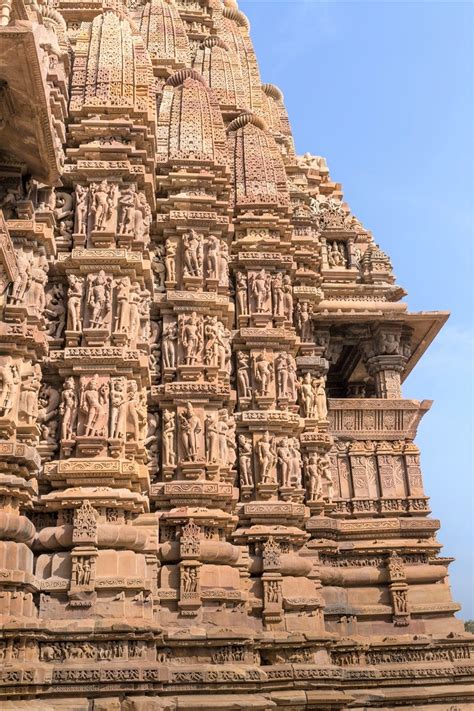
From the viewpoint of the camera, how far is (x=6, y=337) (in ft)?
39.7

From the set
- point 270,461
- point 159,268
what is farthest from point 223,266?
point 270,461

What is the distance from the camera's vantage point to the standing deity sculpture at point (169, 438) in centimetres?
1453

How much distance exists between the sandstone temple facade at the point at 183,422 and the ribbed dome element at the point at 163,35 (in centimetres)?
8

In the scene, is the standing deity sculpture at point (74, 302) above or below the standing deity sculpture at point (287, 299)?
below

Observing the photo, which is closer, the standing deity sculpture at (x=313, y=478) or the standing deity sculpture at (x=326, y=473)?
the standing deity sculpture at (x=313, y=478)

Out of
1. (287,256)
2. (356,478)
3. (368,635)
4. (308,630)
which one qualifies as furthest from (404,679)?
(287,256)

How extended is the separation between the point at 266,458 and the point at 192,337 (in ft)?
9.26

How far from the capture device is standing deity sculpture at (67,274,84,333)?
13.6m

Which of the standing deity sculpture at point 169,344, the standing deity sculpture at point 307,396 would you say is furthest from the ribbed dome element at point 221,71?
the standing deity sculpture at point 169,344

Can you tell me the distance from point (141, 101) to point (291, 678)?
34.8ft

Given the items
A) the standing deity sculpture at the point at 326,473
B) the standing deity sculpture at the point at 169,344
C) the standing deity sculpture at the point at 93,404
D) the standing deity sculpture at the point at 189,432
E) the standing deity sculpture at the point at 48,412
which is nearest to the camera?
the standing deity sculpture at the point at 93,404

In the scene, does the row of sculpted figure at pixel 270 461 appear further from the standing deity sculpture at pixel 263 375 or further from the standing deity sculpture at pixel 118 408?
the standing deity sculpture at pixel 118 408

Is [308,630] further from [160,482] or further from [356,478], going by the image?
[356,478]

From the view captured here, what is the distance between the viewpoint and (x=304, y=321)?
19.3 metres
